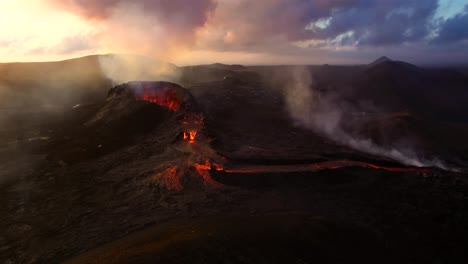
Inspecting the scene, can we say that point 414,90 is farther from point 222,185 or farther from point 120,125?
point 222,185

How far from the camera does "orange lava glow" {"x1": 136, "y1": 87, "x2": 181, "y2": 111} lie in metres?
36.6

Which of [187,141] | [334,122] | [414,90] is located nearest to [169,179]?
[187,141]

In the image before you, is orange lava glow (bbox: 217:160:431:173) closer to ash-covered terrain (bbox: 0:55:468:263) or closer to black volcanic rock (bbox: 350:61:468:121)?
ash-covered terrain (bbox: 0:55:468:263)

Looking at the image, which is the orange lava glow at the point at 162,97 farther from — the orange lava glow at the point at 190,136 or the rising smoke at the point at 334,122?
the rising smoke at the point at 334,122

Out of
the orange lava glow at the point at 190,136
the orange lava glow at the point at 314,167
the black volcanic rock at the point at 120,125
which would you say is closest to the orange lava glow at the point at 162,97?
the black volcanic rock at the point at 120,125

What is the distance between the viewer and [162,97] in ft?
123

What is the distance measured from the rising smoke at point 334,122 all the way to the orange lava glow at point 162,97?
14425 mm

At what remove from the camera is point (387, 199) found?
63.4 feet

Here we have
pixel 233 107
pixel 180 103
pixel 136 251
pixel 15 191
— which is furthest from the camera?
pixel 233 107

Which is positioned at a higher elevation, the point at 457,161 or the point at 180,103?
the point at 180,103

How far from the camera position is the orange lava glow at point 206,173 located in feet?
69.0

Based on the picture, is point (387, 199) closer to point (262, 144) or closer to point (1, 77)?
point (262, 144)

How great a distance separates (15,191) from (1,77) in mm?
57124

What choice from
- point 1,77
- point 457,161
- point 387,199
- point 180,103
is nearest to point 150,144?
point 180,103
